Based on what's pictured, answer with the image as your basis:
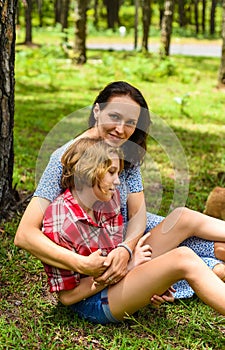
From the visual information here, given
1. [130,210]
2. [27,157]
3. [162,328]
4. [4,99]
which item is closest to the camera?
[162,328]

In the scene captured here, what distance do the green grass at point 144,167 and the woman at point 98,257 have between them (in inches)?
5.1

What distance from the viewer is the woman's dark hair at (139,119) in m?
2.73

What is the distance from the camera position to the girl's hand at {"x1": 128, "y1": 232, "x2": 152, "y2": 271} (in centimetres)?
259

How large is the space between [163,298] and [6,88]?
1.51 m

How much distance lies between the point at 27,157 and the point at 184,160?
145 cm

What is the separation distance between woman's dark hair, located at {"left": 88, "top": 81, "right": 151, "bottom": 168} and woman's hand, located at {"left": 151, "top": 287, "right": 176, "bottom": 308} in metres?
0.66

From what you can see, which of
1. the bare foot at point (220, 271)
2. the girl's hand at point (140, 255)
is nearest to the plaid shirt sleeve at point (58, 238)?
the girl's hand at point (140, 255)

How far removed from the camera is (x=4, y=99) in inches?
128

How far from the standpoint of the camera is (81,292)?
251 cm

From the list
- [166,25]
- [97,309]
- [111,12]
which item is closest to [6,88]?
[97,309]

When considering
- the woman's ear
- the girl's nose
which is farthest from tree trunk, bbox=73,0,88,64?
the girl's nose

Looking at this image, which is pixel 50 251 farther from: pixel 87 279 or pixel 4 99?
pixel 4 99

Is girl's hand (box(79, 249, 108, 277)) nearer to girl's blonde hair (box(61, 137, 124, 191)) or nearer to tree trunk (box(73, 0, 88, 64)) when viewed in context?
girl's blonde hair (box(61, 137, 124, 191))

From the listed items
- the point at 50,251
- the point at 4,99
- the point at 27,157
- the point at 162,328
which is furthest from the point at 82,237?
the point at 27,157
